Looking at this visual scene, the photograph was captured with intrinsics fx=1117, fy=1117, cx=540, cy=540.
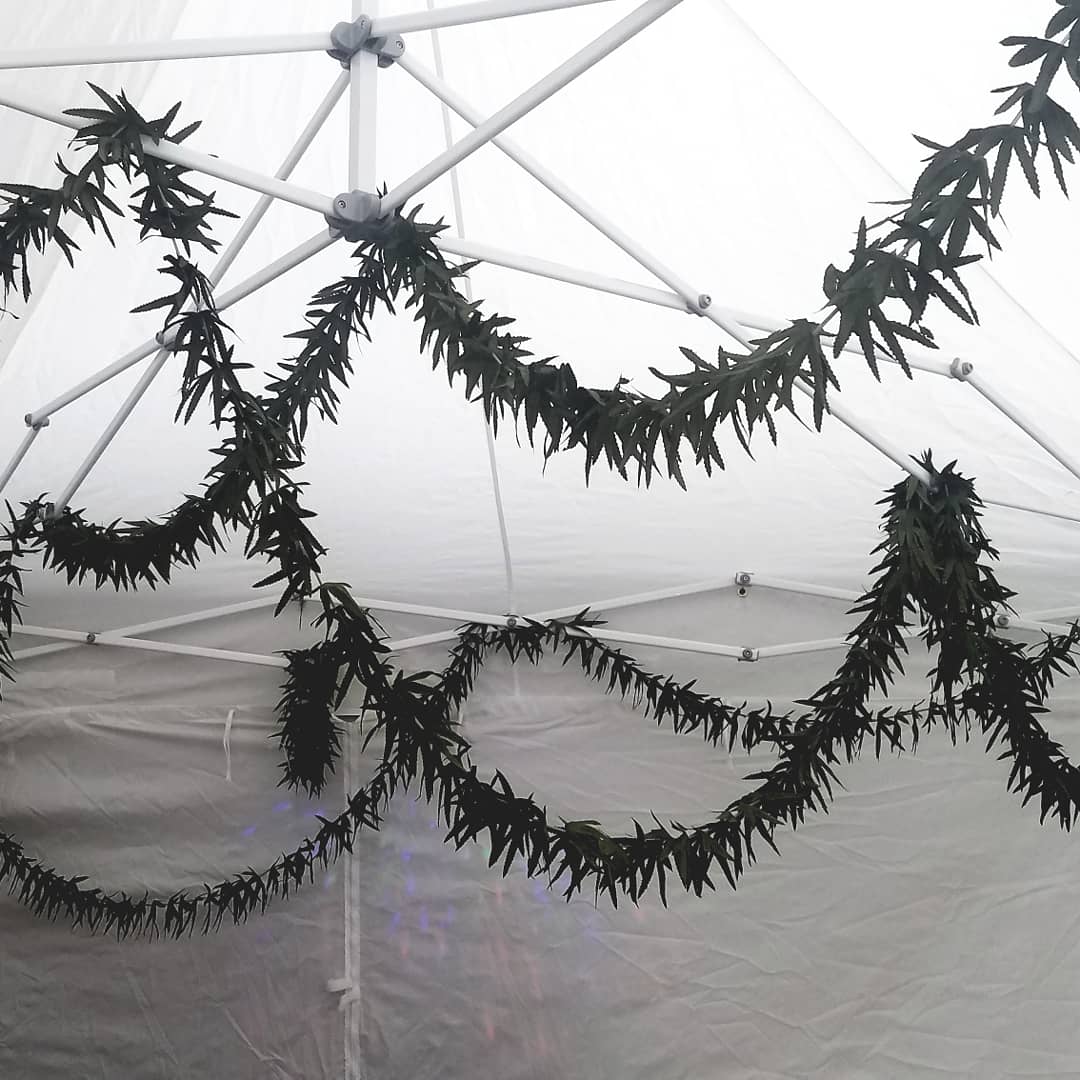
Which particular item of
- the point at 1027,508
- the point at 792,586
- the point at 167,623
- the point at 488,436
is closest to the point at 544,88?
the point at 488,436

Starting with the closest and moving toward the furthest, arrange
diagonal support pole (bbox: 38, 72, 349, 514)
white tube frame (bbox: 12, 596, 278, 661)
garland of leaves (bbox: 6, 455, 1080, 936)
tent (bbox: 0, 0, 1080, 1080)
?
garland of leaves (bbox: 6, 455, 1080, 936) < diagonal support pole (bbox: 38, 72, 349, 514) < tent (bbox: 0, 0, 1080, 1080) < white tube frame (bbox: 12, 596, 278, 661)

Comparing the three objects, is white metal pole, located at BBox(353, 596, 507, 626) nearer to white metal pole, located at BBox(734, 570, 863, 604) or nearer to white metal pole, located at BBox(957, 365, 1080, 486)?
white metal pole, located at BBox(734, 570, 863, 604)

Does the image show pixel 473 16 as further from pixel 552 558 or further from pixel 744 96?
pixel 552 558

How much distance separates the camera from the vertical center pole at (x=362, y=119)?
1.73 metres

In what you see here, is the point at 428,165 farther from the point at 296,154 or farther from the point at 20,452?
the point at 20,452

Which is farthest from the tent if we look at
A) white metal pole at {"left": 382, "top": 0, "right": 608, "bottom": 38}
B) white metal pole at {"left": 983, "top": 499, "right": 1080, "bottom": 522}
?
white metal pole at {"left": 382, "top": 0, "right": 608, "bottom": 38}

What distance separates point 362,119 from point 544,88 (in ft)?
1.07

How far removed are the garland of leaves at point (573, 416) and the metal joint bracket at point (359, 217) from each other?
22 mm

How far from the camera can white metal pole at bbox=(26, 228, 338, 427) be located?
6.40 ft

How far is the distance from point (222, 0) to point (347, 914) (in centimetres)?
299

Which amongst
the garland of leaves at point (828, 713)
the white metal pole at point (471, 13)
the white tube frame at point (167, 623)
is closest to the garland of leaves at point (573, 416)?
the garland of leaves at point (828, 713)

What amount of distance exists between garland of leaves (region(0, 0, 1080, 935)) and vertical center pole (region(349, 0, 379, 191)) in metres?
0.10

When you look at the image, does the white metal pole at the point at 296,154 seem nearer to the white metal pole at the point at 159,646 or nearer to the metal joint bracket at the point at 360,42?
the metal joint bracket at the point at 360,42

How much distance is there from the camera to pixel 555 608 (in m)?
4.07
